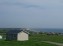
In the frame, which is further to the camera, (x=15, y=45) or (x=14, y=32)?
(x=14, y=32)

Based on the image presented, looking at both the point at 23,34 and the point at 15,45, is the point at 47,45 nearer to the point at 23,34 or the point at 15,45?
the point at 15,45

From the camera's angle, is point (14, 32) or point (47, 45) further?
point (14, 32)

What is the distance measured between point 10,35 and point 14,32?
4.36 feet

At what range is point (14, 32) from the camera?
55938mm

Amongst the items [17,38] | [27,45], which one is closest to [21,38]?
[17,38]

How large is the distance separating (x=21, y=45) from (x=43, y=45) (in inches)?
139

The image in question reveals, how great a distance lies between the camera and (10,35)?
56188mm

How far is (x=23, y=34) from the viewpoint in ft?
177

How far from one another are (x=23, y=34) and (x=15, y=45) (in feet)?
63.8

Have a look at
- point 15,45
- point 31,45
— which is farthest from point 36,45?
point 15,45

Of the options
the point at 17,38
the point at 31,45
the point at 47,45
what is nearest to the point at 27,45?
the point at 31,45

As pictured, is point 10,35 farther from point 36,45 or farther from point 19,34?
point 36,45

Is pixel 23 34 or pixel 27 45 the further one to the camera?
pixel 23 34

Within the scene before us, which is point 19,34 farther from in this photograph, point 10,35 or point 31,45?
point 31,45
